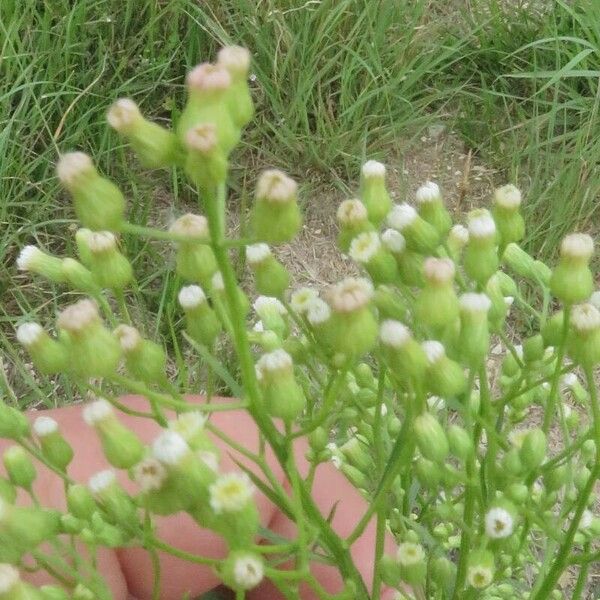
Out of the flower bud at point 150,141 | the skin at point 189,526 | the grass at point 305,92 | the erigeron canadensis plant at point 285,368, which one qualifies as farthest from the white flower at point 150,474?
the grass at point 305,92

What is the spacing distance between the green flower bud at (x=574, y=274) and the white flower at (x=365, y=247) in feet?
0.25

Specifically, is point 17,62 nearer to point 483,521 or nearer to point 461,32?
point 461,32

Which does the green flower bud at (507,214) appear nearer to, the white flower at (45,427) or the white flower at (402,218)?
the white flower at (402,218)

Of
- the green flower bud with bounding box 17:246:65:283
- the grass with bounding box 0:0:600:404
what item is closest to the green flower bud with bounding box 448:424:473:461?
the green flower bud with bounding box 17:246:65:283

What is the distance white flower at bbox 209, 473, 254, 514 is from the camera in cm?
32

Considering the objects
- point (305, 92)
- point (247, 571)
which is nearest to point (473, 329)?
point (247, 571)

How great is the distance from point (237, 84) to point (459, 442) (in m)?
Result: 0.16

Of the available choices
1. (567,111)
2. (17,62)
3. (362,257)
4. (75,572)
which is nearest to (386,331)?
(362,257)

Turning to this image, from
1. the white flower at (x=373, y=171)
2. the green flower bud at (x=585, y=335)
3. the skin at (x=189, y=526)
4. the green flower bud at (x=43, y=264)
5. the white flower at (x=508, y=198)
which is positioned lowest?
the skin at (x=189, y=526)

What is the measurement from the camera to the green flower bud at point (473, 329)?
0.37 metres

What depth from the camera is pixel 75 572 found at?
0.39m

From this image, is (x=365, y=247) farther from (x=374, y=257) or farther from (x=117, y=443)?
(x=117, y=443)

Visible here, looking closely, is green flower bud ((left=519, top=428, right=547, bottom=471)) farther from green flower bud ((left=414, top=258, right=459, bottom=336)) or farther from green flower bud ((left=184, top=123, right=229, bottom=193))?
green flower bud ((left=184, top=123, right=229, bottom=193))

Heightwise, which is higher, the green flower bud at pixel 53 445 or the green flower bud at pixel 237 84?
the green flower bud at pixel 237 84
